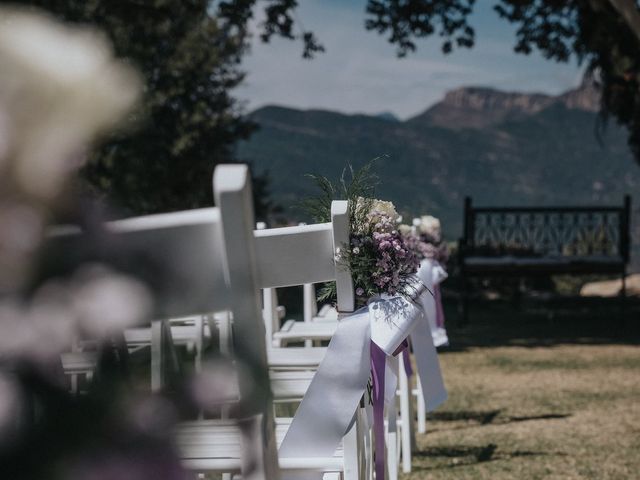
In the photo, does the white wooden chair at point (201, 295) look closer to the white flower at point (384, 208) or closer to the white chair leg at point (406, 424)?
the white flower at point (384, 208)

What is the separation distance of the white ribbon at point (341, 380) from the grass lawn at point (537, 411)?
7.83 feet

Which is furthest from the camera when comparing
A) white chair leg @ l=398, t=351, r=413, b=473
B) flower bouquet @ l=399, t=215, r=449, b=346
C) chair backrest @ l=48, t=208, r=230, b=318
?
flower bouquet @ l=399, t=215, r=449, b=346

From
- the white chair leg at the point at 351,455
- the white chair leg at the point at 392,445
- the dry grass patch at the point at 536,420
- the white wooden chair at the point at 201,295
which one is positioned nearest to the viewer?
the white wooden chair at the point at 201,295

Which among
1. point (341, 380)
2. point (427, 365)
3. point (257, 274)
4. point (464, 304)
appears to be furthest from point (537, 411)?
point (464, 304)

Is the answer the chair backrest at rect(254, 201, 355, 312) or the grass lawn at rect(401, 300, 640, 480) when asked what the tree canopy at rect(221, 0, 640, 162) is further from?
the chair backrest at rect(254, 201, 355, 312)

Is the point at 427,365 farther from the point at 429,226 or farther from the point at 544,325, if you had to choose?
the point at 544,325

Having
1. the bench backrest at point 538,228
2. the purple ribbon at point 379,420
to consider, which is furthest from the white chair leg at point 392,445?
the bench backrest at point 538,228

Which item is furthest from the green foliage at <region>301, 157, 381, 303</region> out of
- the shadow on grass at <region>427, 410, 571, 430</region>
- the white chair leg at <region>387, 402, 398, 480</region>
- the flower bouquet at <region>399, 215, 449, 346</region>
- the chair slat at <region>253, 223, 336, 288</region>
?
the shadow on grass at <region>427, 410, 571, 430</region>

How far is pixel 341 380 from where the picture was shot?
264 cm

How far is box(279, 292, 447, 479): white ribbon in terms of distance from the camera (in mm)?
2607

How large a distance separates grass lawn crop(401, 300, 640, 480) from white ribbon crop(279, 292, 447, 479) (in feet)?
7.83

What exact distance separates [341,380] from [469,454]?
320 centimetres

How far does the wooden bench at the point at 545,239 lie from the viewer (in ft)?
45.2

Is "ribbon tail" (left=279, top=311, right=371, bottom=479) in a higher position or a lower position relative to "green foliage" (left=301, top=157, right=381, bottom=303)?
lower
